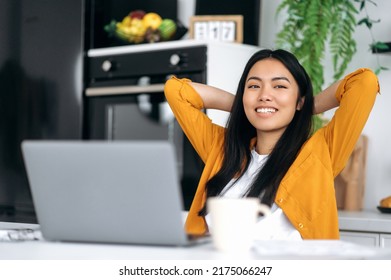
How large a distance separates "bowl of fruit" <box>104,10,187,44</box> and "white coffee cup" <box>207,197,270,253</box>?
2.32 metres

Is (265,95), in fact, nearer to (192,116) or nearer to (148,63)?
(192,116)

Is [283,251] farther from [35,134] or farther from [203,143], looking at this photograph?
[35,134]

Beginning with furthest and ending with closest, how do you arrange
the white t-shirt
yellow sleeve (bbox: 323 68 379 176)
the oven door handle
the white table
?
the oven door handle < yellow sleeve (bbox: 323 68 379 176) < the white t-shirt < the white table

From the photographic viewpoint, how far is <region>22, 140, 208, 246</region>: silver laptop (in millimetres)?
1060

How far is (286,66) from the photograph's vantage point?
2.14 m

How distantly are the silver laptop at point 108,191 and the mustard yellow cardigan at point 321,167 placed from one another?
2.67 feet

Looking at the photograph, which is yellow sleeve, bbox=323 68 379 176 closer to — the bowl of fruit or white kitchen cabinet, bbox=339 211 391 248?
white kitchen cabinet, bbox=339 211 391 248

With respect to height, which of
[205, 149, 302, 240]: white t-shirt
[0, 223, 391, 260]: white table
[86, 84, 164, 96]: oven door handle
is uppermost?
[0, 223, 391, 260]: white table

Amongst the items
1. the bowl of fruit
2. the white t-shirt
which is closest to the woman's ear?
the white t-shirt

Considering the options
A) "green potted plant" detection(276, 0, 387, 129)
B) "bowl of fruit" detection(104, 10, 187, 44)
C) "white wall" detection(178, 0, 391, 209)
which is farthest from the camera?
"bowl of fruit" detection(104, 10, 187, 44)

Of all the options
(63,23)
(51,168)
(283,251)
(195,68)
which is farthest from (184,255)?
(63,23)

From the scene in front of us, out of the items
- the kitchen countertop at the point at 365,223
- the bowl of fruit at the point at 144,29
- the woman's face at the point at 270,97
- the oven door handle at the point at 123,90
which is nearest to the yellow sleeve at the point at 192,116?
the woman's face at the point at 270,97

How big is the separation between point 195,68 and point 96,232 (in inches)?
77.7

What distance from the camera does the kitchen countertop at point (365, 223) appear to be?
2.52 metres
